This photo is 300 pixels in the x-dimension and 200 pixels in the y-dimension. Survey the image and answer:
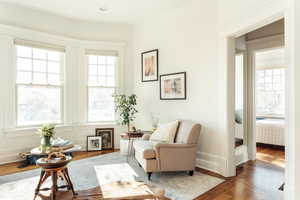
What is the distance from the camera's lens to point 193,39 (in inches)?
149

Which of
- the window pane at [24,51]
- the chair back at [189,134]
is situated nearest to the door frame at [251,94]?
the chair back at [189,134]

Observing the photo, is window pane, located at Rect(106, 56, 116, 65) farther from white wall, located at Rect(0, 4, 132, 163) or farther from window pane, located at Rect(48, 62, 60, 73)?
window pane, located at Rect(48, 62, 60, 73)

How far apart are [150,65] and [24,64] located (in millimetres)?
2715

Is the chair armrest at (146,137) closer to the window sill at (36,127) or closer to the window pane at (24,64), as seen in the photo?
the window sill at (36,127)

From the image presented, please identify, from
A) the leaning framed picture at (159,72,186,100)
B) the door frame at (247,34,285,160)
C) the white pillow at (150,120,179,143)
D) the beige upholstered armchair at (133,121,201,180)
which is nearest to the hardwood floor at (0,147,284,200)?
the door frame at (247,34,285,160)

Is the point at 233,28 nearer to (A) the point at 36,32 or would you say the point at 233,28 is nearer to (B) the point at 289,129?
(B) the point at 289,129

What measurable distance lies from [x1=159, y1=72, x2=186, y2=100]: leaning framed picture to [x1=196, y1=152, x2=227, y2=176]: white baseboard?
1.18 meters

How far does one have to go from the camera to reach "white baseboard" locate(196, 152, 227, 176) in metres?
3.27

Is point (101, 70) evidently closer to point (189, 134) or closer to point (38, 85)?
point (38, 85)

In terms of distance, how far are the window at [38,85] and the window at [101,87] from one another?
0.70m

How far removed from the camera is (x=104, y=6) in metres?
4.13

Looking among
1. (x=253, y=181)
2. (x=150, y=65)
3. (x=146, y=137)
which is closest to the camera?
(x=253, y=181)

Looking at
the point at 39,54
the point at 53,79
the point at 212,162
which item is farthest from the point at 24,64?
the point at 212,162

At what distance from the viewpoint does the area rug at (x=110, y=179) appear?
2.62m
